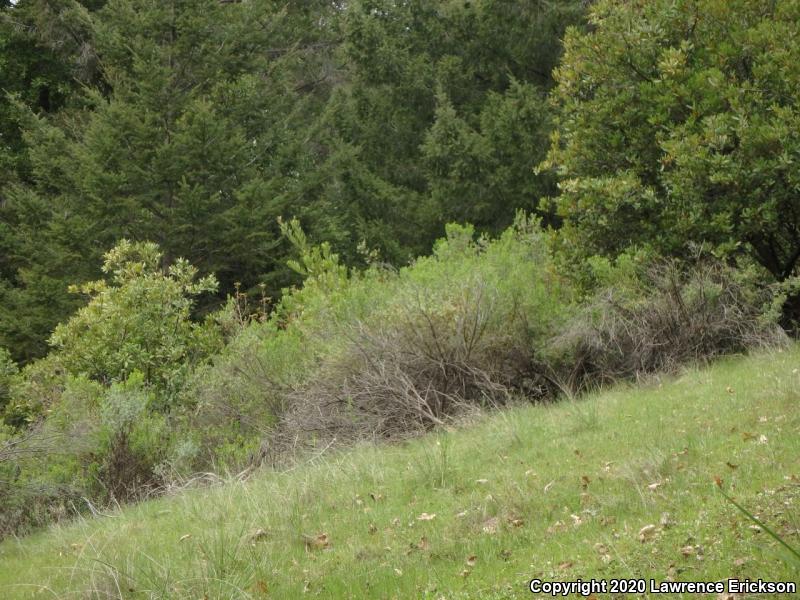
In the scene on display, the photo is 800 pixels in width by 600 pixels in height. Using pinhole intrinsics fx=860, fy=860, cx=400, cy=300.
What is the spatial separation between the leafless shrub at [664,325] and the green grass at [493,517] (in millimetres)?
1899

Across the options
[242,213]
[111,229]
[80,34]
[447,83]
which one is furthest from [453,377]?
[80,34]

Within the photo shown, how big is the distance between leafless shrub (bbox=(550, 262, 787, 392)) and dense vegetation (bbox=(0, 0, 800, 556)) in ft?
0.10

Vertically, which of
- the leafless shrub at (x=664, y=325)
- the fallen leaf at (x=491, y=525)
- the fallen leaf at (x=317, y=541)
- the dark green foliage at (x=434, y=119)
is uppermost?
the dark green foliage at (x=434, y=119)

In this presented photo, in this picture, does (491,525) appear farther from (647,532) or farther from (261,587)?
(261,587)

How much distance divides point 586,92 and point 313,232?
11998 mm

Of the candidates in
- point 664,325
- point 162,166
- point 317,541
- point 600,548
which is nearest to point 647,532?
point 600,548

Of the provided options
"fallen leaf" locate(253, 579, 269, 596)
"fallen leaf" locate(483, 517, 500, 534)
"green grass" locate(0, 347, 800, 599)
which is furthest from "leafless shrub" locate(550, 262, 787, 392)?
"fallen leaf" locate(253, 579, 269, 596)

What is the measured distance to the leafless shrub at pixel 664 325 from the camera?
1061 centimetres

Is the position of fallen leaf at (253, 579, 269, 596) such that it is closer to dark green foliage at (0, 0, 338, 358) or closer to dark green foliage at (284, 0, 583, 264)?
dark green foliage at (0, 0, 338, 358)

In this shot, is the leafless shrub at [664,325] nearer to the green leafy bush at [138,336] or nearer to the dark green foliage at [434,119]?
the green leafy bush at [138,336]

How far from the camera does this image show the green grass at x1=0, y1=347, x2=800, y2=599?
194 inches

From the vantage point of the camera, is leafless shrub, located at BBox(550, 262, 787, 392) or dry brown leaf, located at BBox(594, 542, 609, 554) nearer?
dry brown leaf, located at BBox(594, 542, 609, 554)

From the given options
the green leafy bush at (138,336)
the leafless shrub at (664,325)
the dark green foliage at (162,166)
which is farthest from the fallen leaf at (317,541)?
the dark green foliage at (162,166)

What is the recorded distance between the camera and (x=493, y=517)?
5.97 m
